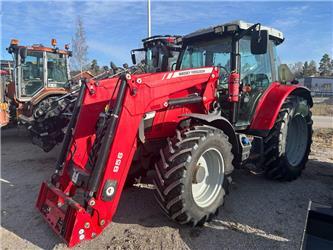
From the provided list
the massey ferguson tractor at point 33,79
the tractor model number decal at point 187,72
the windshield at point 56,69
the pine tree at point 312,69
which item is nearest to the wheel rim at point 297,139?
the tractor model number decal at point 187,72

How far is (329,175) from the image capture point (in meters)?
5.87

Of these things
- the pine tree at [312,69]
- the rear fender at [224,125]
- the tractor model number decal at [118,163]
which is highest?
the pine tree at [312,69]

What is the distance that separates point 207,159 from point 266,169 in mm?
1707

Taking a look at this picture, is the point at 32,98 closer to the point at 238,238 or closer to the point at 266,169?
the point at 266,169

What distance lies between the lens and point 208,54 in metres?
5.07

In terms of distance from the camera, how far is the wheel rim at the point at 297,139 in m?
5.83

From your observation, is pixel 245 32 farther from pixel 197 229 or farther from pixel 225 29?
pixel 197 229

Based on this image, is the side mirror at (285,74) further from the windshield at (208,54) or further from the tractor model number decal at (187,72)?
the tractor model number decal at (187,72)

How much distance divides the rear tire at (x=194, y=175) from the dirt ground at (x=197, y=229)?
276 millimetres

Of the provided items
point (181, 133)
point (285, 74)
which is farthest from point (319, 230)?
point (285, 74)

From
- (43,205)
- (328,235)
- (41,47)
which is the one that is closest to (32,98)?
(41,47)

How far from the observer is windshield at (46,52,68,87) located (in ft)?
31.9

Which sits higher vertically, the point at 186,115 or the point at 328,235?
the point at 186,115

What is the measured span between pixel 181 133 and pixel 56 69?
24.7ft
